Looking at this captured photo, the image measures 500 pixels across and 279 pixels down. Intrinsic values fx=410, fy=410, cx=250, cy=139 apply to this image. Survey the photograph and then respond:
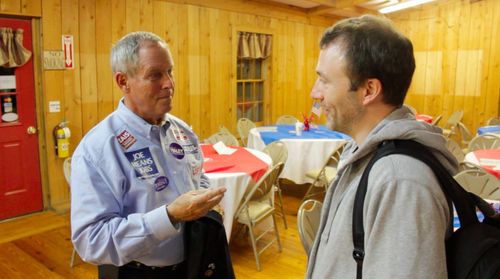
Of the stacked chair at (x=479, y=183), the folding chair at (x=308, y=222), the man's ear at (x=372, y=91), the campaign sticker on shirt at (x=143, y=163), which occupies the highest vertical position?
the man's ear at (x=372, y=91)

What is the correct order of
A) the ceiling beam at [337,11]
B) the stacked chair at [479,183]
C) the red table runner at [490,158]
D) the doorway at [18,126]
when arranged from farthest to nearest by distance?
the ceiling beam at [337,11] < the doorway at [18,126] < the red table runner at [490,158] < the stacked chair at [479,183]

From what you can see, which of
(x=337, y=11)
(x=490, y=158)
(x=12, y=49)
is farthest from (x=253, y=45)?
(x=490, y=158)

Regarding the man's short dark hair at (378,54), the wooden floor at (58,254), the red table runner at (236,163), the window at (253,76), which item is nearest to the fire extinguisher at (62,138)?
the wooden floor at (58,254)

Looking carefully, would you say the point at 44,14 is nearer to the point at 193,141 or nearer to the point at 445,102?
the point at 193,141

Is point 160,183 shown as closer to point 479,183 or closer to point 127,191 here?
point 127,191

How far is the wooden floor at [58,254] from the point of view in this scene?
3.33 metres

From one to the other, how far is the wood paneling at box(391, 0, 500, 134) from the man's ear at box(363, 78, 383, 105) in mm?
8420

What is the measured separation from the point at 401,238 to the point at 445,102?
8831mm

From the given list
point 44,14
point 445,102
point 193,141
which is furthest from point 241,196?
point 445,102

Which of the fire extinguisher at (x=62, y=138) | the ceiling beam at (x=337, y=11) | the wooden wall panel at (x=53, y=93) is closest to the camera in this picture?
the wooden wall panel at (x=53, y=93)

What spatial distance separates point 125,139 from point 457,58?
28.1 ft

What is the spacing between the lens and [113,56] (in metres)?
1.50

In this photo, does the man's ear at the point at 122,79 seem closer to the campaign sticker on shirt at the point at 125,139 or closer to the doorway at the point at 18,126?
the campaign sticker on shirt at the point at 125,139

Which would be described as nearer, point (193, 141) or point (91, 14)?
point (193, 141)
